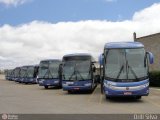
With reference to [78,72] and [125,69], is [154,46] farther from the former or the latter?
[125,69]

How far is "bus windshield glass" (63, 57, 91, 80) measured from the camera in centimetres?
3064

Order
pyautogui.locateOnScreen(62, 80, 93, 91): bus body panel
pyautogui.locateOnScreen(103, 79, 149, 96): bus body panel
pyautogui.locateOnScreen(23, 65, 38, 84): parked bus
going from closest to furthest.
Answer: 1. pyautogui.locateOnScreen(103, 79, 149, 96): bus body panel
2. pyautogui.locateOnScreen(62, 80, 93, 91): bus body panel
3. pyautogui.locateOnScreen(23, 65, 38, 84): parked bus

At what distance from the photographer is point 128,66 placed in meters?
23.3

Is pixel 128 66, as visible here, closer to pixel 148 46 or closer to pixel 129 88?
pixel 129 88

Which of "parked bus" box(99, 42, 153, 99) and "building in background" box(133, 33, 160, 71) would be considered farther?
"building in background" box(133, 33, 160, 71)

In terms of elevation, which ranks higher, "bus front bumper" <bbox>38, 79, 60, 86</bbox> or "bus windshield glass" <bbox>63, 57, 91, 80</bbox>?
"bus windshield glass" <bbox>63, 57, 91, 80</bbox>

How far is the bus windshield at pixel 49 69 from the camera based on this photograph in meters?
39.1

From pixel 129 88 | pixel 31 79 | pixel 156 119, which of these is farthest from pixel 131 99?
pixel 31 79

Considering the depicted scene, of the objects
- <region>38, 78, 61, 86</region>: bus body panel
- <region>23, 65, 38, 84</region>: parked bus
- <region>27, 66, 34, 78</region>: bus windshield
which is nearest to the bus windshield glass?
<region>38, 78, 61, 86</region>: bus body panel

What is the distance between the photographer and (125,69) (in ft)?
76.1

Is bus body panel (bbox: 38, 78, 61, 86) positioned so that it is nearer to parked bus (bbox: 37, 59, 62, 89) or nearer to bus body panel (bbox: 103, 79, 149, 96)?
parked bus (bbox: 37, 59, 62, 89)

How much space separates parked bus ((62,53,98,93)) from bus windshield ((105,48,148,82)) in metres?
7.03

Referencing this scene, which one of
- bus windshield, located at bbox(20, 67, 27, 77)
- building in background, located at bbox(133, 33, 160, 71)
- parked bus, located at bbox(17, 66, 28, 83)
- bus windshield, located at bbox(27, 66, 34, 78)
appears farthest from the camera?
parked bus, located at bbox(17, 66, 28, 83)

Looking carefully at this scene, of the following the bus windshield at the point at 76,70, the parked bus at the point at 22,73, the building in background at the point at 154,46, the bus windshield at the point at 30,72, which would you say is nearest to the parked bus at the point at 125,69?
the bus windshield at the point at 76,70
